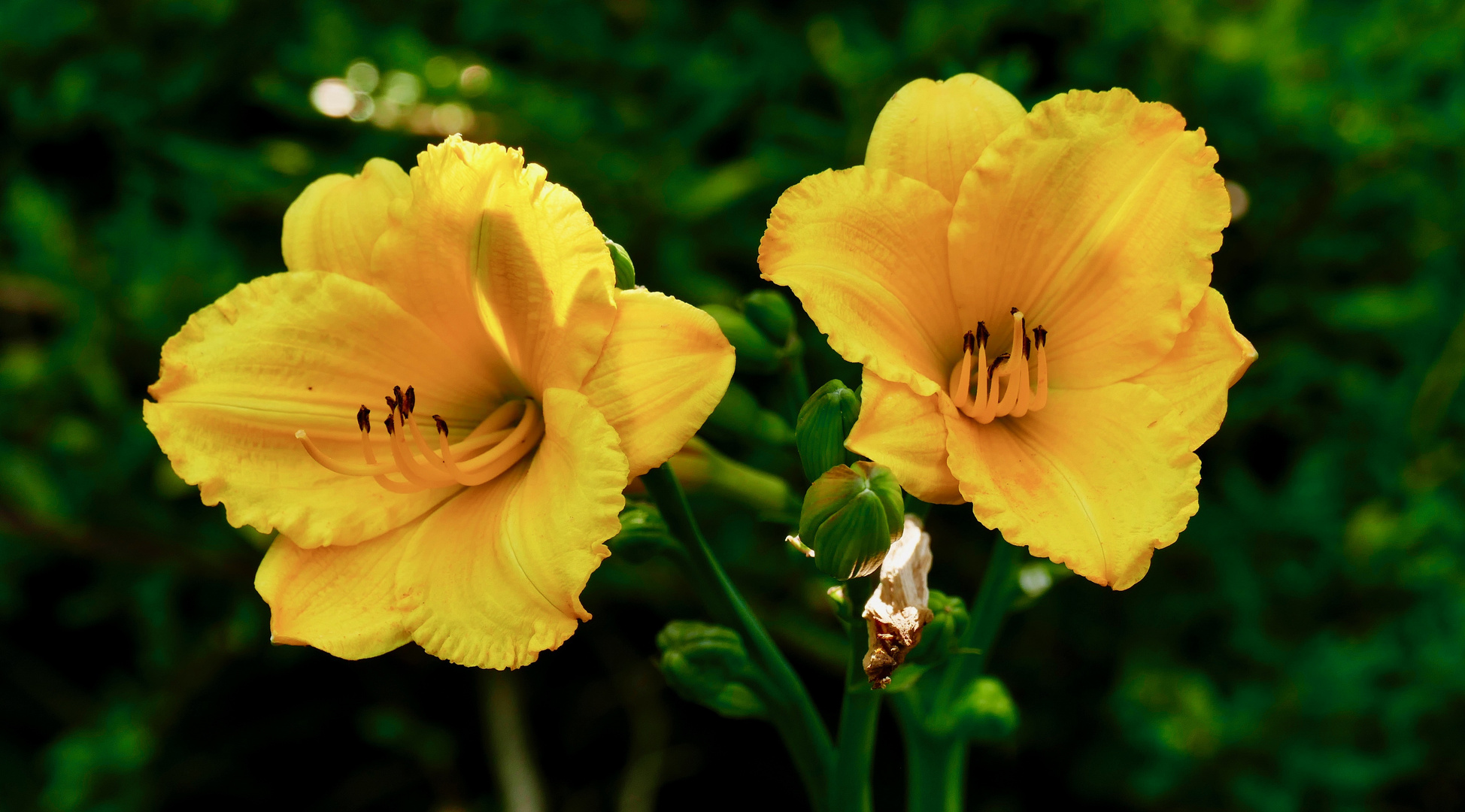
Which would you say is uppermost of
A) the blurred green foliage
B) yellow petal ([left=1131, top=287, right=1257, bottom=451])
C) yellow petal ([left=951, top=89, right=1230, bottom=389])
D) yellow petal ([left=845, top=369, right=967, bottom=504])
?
yellow petal ([left=951, top=89, right=1230, bottom=389])

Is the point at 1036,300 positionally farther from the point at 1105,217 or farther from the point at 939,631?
the point at 939,631

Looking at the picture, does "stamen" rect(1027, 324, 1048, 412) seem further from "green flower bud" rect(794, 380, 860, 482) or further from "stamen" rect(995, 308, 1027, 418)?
"green flower bud" rect(794, 380, 860, 482)

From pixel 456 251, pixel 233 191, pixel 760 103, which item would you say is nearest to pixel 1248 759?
pixel 760 103

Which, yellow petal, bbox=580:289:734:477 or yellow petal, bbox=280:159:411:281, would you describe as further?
yellow petal, bbox=280:159:411:281

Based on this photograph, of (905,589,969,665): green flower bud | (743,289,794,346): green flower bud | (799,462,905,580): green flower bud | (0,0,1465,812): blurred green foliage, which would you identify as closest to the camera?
(799,462,905,580): green flower bud

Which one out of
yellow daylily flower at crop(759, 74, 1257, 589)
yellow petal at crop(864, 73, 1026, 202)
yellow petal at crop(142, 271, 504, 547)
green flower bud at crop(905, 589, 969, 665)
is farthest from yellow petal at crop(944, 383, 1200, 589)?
yellow petal at crop(142, 271, 504, 547)

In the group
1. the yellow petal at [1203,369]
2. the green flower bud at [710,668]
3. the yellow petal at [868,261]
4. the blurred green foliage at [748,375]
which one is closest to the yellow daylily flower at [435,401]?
the yellow petal at [868,261]

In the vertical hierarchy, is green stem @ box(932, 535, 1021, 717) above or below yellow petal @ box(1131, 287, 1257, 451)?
below

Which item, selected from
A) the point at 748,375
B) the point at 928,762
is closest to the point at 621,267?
the point at 928,762
